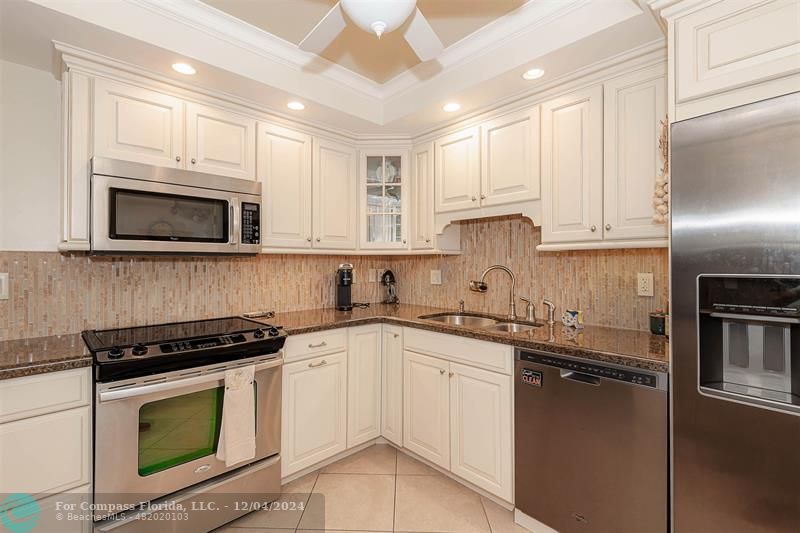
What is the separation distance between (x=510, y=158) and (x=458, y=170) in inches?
15.9

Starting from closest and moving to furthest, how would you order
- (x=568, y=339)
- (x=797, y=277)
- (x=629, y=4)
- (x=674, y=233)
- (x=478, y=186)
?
(x=797, y=277)
(x=674, y=233)
(x=629, y=4)
(x=568, y=339)
(x=478, y=186)

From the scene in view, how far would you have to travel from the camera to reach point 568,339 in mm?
1807

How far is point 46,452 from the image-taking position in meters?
1.46

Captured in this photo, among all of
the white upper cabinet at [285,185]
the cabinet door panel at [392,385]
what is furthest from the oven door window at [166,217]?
the cabinet door panel at [392,385]

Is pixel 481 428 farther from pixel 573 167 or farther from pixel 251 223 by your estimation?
pixel 251 223

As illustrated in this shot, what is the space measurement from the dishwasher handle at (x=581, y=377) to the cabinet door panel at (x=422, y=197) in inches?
54.0

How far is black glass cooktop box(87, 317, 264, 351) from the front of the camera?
1775 millimetres

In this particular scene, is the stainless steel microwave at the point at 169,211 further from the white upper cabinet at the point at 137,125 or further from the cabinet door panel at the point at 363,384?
the cabinet door panel at the point at 363,384

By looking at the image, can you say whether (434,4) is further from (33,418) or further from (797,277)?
(33,418)

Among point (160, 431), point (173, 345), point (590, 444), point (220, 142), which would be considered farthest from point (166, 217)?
point (590, 444)

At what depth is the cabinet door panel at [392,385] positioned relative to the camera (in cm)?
252

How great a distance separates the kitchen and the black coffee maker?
1.02 ft

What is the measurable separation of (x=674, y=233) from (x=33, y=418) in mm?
2491

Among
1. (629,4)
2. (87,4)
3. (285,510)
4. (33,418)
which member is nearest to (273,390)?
(285,510)
